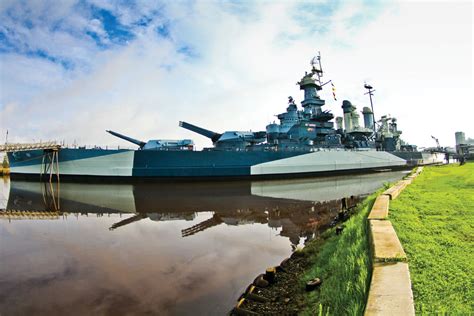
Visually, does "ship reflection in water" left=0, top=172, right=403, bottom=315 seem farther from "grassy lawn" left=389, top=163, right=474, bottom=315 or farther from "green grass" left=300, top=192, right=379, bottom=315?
"grassy lawn" left=389, top=163, right=474, bottom=315

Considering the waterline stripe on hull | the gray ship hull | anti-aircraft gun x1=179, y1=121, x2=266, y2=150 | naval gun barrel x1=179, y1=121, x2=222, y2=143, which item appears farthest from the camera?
naval gun barrel x1=179, y1=121, x2=222, y2=143

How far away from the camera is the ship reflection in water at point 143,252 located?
Result: 3.94 m

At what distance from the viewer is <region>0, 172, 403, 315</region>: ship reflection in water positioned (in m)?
3.94

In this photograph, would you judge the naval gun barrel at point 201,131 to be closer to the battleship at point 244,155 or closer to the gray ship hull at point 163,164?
the battleship at point 244,155

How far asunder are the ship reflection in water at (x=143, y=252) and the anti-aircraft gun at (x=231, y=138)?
43.5 feet

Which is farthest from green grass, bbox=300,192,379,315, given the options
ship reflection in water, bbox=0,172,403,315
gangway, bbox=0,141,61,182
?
gangway, bbox=0,141,61,182

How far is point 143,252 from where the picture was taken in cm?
602

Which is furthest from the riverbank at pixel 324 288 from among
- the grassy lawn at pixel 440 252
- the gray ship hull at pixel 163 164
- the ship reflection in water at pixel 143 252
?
the gray ship hull at pixel 163 164

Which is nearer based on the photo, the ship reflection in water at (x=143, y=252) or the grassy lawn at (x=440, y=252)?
the grassy lawn at (x=440, y=252)

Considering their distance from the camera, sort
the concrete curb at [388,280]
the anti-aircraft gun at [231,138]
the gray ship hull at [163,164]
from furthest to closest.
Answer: the anti-aircraft gun at [231,138]
the gray ship hull at [163,164]
the concrete curb at [388,280]

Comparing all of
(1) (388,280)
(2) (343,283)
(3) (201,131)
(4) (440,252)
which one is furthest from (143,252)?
(3) (201,131)

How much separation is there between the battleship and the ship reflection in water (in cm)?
965

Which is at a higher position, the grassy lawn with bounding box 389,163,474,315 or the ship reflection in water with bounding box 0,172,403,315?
the grassy lawn with bounding box 389,163,474,315

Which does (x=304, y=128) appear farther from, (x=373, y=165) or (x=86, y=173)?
(x=86, y=173)
